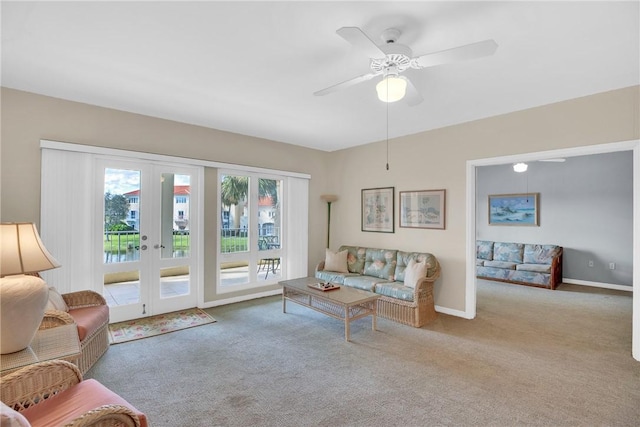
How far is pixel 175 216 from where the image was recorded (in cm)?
436

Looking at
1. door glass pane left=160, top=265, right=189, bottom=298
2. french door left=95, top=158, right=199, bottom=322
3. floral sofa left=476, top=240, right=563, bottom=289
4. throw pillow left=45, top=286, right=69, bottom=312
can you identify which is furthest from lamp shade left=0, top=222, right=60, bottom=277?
floral sofa left=476, top=240, right=563, bottom=289

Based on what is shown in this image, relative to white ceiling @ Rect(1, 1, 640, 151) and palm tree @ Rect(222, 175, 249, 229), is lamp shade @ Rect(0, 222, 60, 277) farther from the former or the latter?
palm tree @ Rect(222, 175, 249, 229)

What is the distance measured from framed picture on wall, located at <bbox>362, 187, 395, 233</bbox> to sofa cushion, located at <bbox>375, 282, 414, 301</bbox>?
1.15 m

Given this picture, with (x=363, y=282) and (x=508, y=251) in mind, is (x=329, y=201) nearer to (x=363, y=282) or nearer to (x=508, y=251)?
(x=363, y=282)

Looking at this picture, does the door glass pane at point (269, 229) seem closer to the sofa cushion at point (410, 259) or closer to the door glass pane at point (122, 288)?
the door glass pane at point (122, 288)

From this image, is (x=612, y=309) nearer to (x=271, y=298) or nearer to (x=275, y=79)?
(x=271, y=298)

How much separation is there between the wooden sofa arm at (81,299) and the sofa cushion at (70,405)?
171 centimetres

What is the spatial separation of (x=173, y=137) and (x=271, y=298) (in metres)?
2.89

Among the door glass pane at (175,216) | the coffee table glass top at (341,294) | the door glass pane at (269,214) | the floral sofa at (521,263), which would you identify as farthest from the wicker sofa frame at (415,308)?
the floral sofa at (521,263)

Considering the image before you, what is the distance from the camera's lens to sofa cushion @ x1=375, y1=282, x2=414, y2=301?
395 centimetres

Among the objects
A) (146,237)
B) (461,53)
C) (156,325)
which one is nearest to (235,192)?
(146,237)

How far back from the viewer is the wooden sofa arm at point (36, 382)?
1480mm

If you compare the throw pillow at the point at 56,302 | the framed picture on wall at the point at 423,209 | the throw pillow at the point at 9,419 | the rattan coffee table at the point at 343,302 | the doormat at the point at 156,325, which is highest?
the framed picture on wall at the point at 423,209

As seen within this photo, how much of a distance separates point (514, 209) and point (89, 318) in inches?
303
